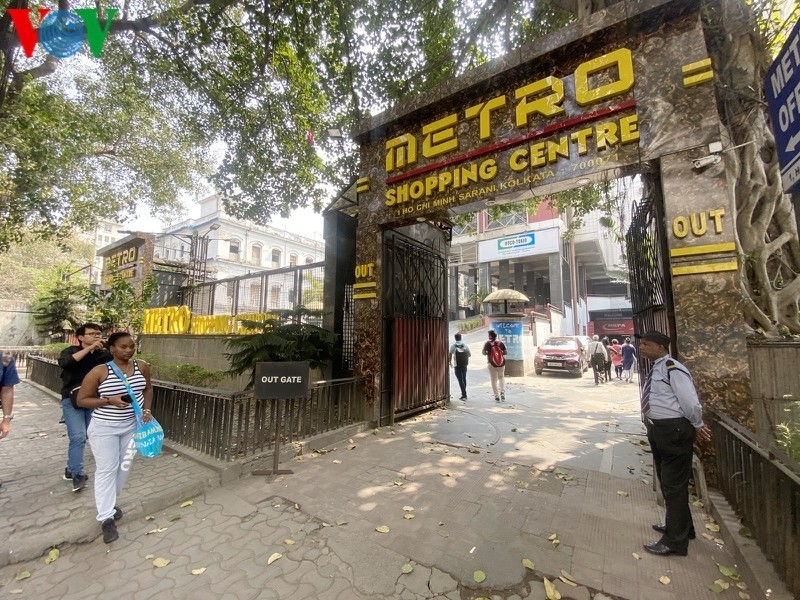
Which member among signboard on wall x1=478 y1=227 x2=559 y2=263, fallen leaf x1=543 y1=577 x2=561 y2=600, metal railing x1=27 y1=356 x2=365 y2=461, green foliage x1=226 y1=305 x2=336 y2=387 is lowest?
fallen leaf x1=543 y1=577 x2=561 y2=600

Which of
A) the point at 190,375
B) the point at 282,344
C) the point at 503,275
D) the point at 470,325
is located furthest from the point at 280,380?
the point at 503,275

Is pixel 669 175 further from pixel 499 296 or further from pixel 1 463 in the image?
pixel 499 296

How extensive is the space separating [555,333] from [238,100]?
2199 cm

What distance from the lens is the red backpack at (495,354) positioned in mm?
9258

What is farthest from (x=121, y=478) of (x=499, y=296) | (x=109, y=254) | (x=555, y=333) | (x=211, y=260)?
(x=211, y=260)

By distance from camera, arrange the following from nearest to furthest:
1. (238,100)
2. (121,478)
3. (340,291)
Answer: (121,478), (340,291), (238,100)

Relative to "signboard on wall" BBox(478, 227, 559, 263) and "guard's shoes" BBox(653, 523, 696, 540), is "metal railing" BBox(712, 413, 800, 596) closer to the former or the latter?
"guard's shoes" BBox(653, 523, 696, 540)

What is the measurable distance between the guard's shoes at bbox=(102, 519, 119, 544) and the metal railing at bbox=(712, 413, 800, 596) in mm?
5012

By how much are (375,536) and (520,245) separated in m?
27.8

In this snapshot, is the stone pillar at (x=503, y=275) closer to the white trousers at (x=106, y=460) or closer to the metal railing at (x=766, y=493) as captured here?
the metal railing at (x=766, y=493)

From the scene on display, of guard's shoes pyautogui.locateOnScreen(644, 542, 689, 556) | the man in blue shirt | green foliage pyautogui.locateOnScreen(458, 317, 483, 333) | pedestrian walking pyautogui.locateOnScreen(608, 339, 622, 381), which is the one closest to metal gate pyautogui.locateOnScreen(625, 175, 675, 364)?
guard's shoes pyautogui.locateOnScreen(644, 542, 689, 556)

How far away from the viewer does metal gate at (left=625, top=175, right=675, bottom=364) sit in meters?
4.61

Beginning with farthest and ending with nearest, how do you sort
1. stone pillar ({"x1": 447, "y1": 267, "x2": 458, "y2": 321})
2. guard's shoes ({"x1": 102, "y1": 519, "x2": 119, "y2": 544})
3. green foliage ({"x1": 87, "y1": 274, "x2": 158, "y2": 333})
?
stone pillar ({"x1": 447, "y1": 267, "x2": 458, "y2": 321})
green foliage ({"x1": 87, "y1": 274, "x2": 158, "y2": 333})
guard's shoes ({"x1": 102, "y1": 519, "x2": 119, "y2": 544})

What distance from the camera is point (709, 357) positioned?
13.0 feet
